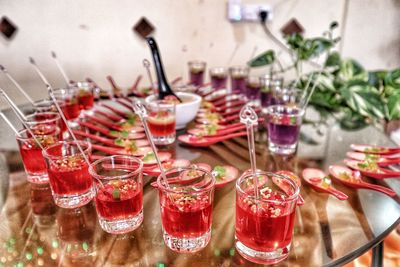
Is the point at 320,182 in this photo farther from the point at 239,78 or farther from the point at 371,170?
the point at 239,78

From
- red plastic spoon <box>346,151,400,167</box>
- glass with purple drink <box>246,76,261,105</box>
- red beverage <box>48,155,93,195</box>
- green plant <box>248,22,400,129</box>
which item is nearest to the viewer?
red beverage <box>48,155,93,195</box>

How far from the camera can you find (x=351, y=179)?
1.16m

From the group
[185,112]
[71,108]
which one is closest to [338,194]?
[185,112]

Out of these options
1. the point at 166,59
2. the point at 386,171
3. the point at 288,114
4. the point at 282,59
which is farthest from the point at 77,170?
the point at 282,59

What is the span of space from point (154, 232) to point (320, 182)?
0.54 metres

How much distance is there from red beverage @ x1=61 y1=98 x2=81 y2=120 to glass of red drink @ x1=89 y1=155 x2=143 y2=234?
2.43 ft

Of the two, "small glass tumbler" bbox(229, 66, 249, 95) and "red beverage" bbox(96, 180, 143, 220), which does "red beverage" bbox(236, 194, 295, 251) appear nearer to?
"red beverage" bbox(96, 180, 143, 220)

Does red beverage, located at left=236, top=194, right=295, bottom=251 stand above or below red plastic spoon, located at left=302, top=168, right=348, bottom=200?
above

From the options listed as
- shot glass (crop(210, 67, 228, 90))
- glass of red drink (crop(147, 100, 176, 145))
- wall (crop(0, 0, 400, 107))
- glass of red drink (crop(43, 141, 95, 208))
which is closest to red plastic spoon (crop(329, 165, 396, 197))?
glass of red drink (crop(147, 100, 176, 145))

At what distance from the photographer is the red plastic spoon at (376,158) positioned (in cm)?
127

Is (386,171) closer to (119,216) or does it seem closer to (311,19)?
(119,216)

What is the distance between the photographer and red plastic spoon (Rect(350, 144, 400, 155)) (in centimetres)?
133

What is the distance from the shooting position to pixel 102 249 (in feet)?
2.76

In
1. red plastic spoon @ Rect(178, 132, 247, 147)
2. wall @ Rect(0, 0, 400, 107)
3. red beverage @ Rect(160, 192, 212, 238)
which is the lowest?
red plastic spoon @ Rect(178, 132, 247, 147)
